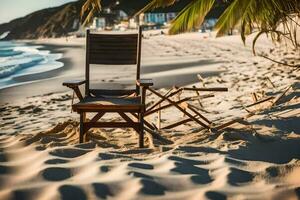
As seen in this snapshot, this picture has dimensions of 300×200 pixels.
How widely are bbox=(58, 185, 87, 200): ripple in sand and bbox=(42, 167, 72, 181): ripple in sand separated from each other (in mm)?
221

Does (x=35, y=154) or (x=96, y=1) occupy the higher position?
(x=96, y=1)

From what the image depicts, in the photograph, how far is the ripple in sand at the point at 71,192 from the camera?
246 centimetres

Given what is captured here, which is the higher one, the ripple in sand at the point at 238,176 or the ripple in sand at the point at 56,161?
the ripple in sand at the point at 238,176

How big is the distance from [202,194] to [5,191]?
1.29 metres

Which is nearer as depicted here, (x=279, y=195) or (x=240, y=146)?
(x=279, y=195)

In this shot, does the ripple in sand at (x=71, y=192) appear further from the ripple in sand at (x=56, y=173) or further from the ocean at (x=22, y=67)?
the ocean at (x=22, y=67)

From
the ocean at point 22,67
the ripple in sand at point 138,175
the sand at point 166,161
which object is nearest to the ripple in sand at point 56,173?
the sand at point 166,161

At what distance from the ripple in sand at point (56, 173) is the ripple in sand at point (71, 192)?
0.22 m

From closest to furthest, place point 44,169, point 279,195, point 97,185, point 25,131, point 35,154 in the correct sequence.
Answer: point 279,195, point 97,185, point 44,169, point 35,154, point 25,131

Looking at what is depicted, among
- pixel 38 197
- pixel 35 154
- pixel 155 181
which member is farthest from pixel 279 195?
pixel 35 154

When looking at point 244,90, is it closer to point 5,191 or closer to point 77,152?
point 77,152

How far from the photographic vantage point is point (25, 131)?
17.5 feet

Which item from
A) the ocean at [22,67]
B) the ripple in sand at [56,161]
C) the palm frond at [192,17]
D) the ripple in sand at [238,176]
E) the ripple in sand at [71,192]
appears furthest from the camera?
the ocean at [22,67]

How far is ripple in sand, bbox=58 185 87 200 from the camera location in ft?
8.08
